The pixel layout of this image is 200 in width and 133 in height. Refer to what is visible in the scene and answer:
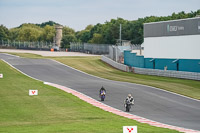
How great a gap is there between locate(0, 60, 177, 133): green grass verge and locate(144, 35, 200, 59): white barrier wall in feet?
75.4

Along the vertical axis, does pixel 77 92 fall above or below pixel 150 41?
below

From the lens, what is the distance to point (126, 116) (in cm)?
3016

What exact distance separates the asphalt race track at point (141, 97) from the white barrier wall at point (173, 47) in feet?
41.3

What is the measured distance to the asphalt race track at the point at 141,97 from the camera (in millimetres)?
30625

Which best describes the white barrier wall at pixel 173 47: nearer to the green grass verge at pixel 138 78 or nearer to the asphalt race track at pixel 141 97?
the green grass verge at pixel 138 78

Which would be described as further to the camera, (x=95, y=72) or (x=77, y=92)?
(x=95, y=72)

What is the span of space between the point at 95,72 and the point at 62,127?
138 feet

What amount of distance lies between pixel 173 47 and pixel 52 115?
38.0m

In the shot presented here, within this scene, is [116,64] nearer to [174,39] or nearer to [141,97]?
[174,39]

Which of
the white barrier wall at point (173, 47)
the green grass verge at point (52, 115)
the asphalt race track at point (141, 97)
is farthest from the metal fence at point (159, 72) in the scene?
the green grass verge at point (52, 115)

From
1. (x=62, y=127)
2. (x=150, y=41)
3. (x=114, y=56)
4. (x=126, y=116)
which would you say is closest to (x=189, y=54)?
(x=150, y=41)

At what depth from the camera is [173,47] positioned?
64.4 metres

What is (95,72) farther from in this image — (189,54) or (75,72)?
(189,54)

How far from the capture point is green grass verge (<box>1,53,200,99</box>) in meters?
46.0
